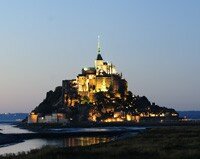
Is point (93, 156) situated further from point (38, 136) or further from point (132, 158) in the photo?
point (38, 136)

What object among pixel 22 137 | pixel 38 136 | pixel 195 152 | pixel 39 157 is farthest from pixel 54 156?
pixel 38 136

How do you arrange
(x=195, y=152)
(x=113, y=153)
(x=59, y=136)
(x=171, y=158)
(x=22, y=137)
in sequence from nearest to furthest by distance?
(x=171, y=158) → (x=195, y=152) → (x=113, y=153) → (x=22, y=137) → (x=59, y=136)

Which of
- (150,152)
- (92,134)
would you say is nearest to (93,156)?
(150,152)

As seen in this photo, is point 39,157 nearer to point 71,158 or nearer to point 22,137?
point 71,158

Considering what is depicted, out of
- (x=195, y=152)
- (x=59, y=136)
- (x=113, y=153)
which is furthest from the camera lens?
(x=59, y=136)

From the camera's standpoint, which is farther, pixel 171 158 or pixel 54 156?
pixel 54 156

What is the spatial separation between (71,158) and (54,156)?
250 centimetres

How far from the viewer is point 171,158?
4228 cm

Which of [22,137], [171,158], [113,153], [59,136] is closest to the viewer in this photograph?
[171,158]

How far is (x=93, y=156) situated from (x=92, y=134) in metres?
90.7

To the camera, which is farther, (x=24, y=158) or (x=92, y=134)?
(x=92, y=134)

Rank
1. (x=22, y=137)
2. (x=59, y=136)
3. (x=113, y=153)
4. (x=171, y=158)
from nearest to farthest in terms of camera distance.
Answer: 1. (x=171, y=158)
2. (x=113, y=153)
3. (x=22, y=137)
4. (x=59, y=136)

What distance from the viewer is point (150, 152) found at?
161 feet

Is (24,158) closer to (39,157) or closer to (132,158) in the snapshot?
(39,157)
